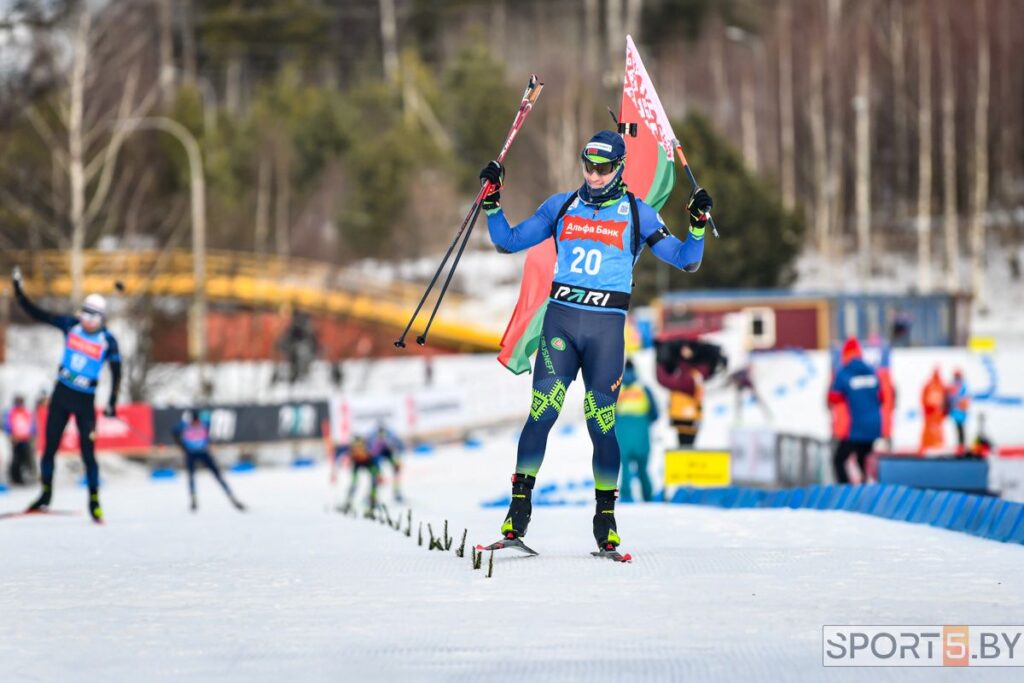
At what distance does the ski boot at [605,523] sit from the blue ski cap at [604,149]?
144cm

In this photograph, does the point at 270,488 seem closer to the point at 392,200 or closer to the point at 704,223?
the point at 704,223

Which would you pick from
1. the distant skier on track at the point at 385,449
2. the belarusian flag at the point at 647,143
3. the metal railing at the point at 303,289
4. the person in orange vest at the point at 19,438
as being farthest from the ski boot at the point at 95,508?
the metal railing at the point at 303,289

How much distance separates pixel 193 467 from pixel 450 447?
1504 centimetres

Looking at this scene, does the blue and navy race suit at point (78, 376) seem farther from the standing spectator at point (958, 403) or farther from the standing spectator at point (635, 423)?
the standing spectator at point (958, 403)

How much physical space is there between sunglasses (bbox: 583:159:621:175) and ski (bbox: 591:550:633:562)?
1.64 meters

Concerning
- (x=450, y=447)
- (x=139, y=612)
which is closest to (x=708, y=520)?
(x=139, y=612)

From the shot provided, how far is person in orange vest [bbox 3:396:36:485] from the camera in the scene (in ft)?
82.5

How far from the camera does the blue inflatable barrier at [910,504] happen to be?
24.9 ft

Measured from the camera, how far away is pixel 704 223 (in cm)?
733

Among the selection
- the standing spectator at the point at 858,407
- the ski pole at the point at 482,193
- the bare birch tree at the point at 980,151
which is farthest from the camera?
the bare birch tree at the point at 980,151

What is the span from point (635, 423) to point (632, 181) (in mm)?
6762

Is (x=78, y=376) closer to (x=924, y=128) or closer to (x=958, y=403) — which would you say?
(x=958, y=403)

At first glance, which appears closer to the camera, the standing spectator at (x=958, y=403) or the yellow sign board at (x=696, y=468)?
the yellow sign board at (x=696, y=468)

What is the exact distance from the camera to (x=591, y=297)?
24.2 ft
